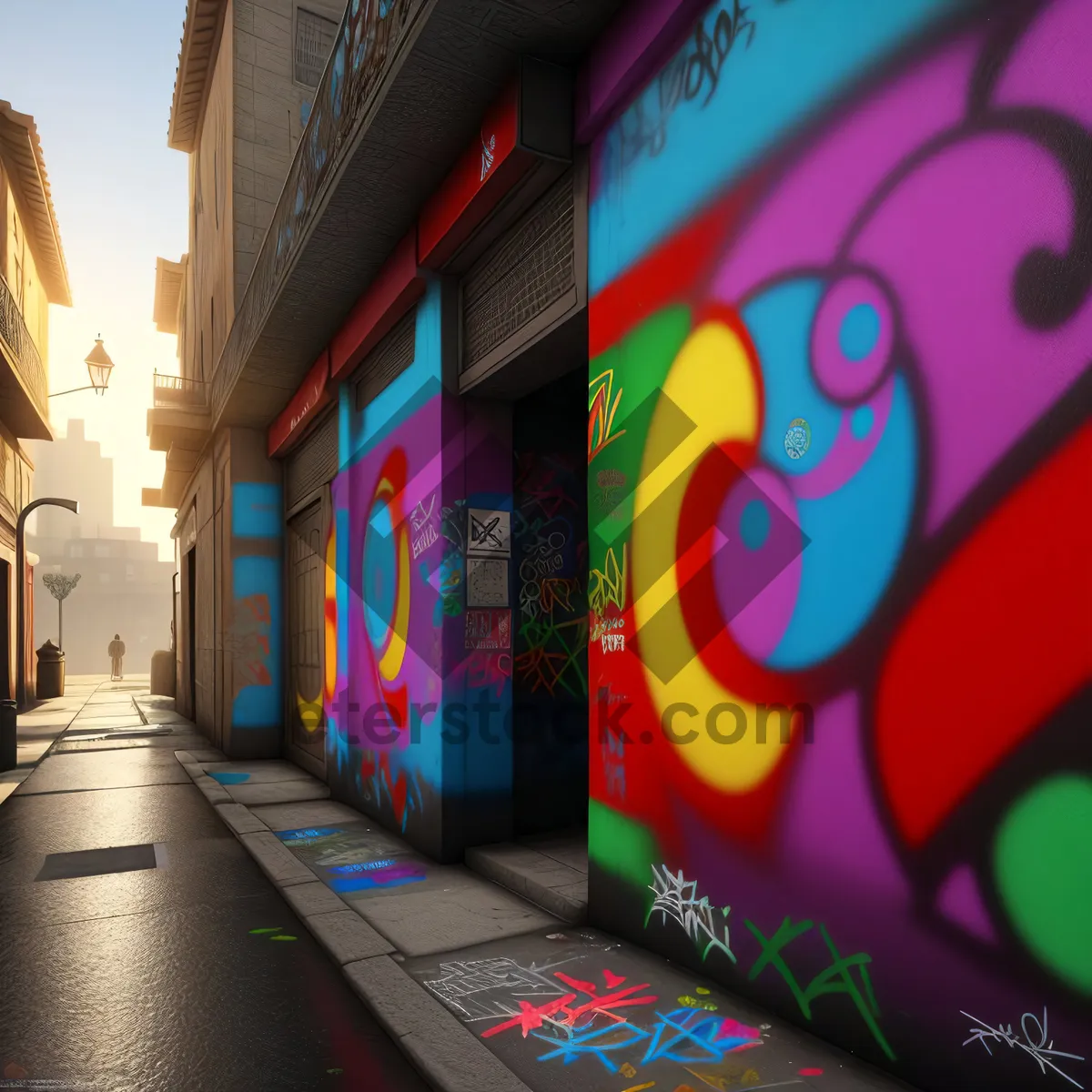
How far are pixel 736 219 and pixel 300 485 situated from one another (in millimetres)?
8007

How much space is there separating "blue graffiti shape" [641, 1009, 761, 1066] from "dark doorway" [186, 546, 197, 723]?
44.2ft

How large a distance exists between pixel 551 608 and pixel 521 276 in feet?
7.50

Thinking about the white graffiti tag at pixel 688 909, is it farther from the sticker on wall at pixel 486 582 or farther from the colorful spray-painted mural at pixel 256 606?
the colorful spray-painted mural at pixel 256 606

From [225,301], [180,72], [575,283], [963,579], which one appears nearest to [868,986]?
[963,579]

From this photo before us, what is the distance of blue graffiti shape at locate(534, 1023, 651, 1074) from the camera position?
281cm

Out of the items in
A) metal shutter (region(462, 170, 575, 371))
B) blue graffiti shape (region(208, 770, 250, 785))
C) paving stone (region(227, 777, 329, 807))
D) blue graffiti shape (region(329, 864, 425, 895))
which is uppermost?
metal shutter (region(462, 170, 575, 371))

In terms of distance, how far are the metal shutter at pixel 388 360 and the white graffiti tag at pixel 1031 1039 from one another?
5402 millimetres

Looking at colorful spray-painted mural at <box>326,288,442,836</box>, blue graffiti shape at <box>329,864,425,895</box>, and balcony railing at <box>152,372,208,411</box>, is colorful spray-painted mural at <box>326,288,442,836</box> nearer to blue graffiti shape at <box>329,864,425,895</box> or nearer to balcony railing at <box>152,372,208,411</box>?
blue graffiti shape at <box>329,864,425,895</box>

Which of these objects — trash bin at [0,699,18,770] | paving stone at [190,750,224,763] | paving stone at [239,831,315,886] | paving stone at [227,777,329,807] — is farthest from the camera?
paving stone at [190,750,224,763]

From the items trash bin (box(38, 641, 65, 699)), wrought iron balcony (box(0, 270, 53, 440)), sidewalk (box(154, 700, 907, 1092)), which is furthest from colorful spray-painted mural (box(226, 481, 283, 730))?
trash bin (box(38, 641, 65, 699))

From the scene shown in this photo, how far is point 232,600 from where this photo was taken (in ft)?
35.7

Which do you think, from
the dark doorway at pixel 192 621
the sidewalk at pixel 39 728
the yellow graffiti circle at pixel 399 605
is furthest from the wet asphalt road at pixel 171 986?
the dark doorway at pixel 192 621

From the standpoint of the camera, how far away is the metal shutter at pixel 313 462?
8.77 m

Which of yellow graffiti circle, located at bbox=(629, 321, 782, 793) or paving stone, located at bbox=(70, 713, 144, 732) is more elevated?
yellow graffiti circle, located at bbox=(629, 321, 782, 793)
